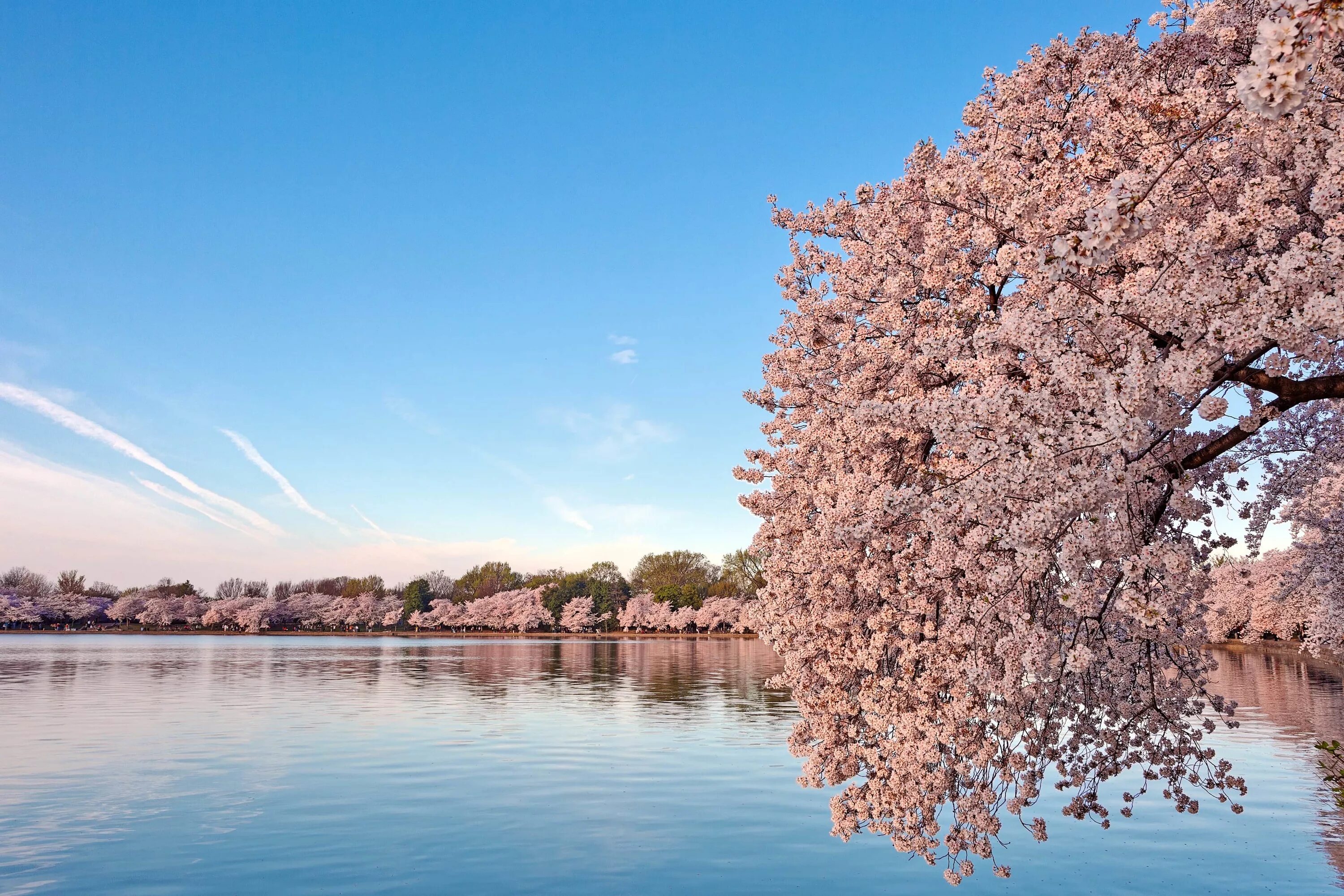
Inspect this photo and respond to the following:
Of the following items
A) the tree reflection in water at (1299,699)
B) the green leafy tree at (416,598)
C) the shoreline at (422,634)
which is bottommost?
the shoreline at (422,634)

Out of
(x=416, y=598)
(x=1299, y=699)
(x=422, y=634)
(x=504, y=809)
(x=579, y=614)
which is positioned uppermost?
(x=416, y=598)

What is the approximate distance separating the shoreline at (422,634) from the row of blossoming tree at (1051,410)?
111384 millimetres

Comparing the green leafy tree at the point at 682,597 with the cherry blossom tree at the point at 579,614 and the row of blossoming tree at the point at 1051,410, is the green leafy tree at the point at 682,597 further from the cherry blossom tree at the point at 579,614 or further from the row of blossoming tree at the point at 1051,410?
the row of blossoming tree at the point at 1051,410

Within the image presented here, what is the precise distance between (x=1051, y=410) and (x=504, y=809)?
1469 cm

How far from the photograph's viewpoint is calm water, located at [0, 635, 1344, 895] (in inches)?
545

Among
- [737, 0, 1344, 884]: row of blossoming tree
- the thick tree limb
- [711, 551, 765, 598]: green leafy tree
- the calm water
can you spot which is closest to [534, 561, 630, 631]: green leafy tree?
[711, 551, 765, 598]: green leafy tree

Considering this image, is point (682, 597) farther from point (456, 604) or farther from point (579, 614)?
point (456, 604)

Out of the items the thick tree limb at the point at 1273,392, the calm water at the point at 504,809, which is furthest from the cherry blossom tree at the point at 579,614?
the thick tree limb at the point at 1273,392

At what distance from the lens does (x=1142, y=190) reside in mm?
6250

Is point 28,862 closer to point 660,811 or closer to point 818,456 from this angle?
point 660,811

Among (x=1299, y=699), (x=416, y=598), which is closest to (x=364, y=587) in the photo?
(x=416, y=598)

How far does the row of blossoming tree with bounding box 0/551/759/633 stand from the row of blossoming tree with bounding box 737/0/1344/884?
107767mm

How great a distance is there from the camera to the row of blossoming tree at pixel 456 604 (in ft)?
425

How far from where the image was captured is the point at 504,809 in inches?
712
